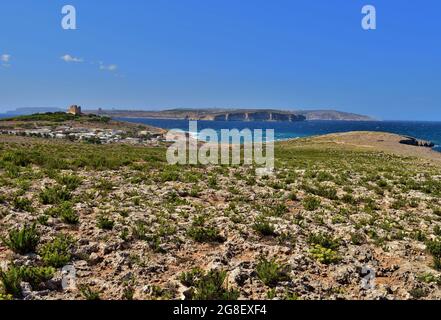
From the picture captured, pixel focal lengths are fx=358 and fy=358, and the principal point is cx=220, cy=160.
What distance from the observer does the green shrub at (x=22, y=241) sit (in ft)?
29.4

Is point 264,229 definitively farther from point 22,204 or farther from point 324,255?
point 22,204

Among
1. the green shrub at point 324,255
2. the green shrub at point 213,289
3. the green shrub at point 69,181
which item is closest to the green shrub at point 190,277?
the green shrub at point 213,289

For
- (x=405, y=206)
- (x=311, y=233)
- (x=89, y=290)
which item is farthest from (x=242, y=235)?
(x=405, y=206)

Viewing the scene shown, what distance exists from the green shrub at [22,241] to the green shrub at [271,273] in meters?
5.75

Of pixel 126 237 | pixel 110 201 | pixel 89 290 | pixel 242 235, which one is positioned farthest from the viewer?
pixel 110 201

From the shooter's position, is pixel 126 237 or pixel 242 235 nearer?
pixel 126 237

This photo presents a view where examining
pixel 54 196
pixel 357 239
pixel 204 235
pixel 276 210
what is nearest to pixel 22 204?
pixel 54 196

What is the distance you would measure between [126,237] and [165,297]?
3.27m

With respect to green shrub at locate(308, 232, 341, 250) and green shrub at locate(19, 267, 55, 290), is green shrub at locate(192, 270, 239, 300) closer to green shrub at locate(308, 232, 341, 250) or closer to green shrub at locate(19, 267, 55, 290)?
green shrub at locate(19, 267, 55, 290)

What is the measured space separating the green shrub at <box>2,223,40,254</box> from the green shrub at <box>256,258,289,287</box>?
575 centimetres

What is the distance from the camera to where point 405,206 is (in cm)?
1568

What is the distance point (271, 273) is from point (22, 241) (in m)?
6.25

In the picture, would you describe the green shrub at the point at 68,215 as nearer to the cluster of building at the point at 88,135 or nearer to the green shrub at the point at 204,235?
the green shrub at the point at 204,235
